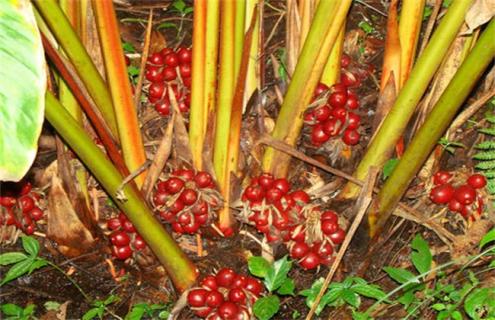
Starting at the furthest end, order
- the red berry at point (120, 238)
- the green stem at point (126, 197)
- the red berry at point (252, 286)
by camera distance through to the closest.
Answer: the red berry at point (120, 238) → the red berry at point (252, 286) → the green stem at point (126, 197)

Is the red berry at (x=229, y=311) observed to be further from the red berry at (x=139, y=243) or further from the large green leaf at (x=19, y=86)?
the large green leaf at (x=19, y=86)

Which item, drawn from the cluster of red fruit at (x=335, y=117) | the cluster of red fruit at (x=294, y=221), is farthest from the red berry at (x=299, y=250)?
the cluster of red fruit at (x=335, y=117)

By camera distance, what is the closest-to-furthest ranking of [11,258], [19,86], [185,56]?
[19,86] → [11,258] → [185,56]

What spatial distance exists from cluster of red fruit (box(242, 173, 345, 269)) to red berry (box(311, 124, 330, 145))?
18cm

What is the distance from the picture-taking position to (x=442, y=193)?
217cm

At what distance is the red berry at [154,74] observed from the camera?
2.46 meters

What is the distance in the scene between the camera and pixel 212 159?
2164mm

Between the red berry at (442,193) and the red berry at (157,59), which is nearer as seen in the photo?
the red berry at (442,193)

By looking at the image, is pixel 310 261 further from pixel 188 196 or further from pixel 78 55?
pixel 78 55

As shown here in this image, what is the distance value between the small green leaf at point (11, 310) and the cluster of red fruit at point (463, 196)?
113 centimetres

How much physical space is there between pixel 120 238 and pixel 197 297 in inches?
11.1

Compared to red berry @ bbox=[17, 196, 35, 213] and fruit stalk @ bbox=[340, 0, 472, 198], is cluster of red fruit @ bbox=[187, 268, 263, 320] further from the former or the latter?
red berry @ bbox=[17, 196, 35, 213]

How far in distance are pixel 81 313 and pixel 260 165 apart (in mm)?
621

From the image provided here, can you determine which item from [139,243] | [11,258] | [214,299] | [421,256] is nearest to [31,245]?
[11,258]
